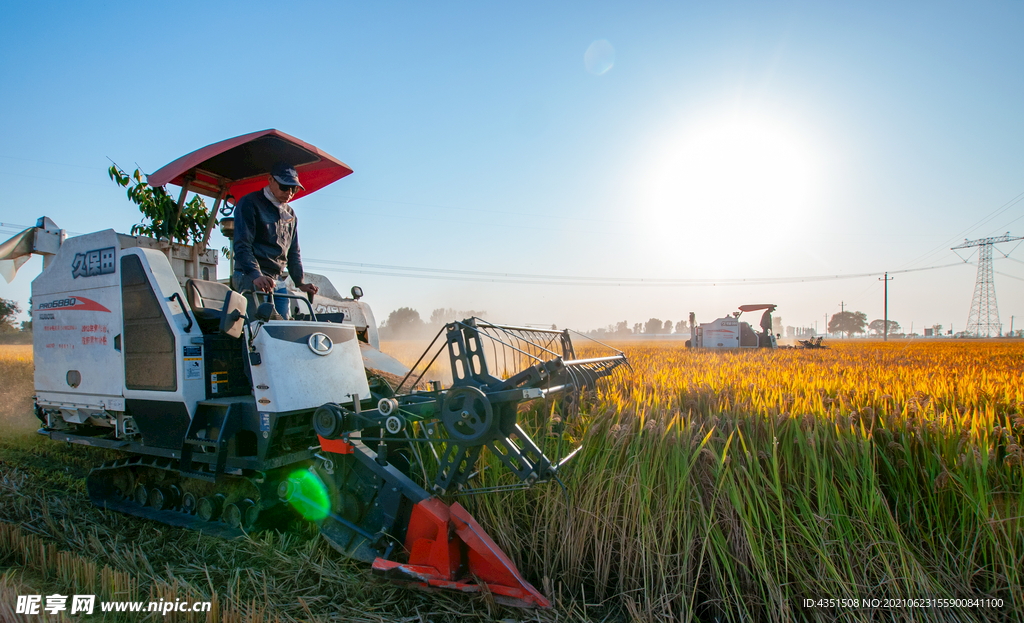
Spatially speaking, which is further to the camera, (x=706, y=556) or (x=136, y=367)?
(x=136, y=367)

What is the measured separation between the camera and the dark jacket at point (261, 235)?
4.34 meters

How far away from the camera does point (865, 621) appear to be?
8.63ft

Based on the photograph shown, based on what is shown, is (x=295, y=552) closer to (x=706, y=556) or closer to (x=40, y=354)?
(x=706, y=556)

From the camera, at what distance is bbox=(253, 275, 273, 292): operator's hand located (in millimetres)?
4102

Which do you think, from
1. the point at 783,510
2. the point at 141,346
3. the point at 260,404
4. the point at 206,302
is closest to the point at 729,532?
the point at 783,510

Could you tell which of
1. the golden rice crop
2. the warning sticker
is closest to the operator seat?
the warning sticker

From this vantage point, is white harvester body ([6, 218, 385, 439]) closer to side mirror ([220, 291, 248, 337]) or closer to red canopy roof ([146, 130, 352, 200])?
side mirror ([220, 291, 248, 337])

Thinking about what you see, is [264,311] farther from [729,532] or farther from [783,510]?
[783,510]

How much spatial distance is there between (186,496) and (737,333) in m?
21.8

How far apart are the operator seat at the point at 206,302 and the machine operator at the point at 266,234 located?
0.27 meters

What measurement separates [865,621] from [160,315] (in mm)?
5433

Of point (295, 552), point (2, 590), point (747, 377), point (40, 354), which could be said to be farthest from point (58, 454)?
point (747, 377)

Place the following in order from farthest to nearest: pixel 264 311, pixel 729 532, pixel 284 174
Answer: pixel 284 174 < pixel 264 311 < pixel 729 532

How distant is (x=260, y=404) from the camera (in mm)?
3855
